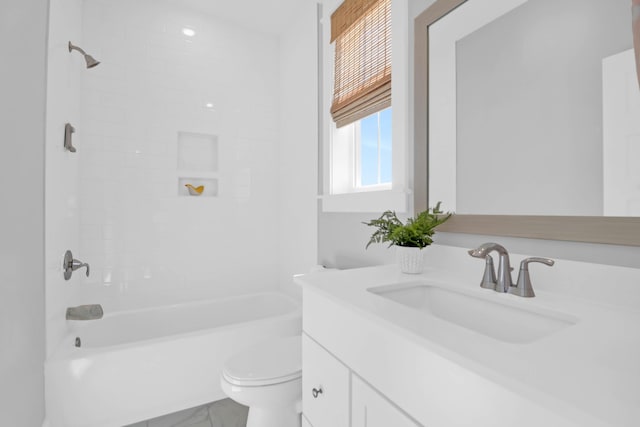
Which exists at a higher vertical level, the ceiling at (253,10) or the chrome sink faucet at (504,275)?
the ceiling at (253,10)

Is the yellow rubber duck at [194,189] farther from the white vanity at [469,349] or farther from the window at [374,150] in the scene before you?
the white vanity at [469,349]

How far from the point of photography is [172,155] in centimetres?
243

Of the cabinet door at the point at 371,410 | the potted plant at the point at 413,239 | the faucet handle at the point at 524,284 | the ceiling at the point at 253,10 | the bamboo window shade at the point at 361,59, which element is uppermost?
the ceiling at the point at 253,10

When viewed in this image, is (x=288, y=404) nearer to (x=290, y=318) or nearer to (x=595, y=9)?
(x=290, y=318)

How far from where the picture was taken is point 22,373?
3.60ft

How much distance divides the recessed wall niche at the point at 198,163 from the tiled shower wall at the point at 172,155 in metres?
0.02

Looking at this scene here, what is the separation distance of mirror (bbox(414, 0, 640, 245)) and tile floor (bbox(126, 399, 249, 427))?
1563mm

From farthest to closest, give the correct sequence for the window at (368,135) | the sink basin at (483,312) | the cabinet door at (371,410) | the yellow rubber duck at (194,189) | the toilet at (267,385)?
the yellow rubber duck at (194,189) < the window at (368,135) < the toilet at (267,385) < the sink basin at (483,312) < the cabinet door at (371,410)

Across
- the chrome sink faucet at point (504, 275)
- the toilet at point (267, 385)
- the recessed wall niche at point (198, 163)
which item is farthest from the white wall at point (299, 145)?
the chrome sink faucet at point (504, 275)

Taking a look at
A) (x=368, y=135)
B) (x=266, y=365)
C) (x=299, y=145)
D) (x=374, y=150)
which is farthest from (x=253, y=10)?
(x=266, y=365)

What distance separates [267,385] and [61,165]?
1.59m

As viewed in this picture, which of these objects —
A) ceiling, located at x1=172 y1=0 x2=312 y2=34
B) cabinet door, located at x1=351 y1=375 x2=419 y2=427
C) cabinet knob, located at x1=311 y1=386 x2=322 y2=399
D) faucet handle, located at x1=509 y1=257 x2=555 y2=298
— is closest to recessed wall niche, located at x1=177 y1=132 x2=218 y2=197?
ceiling, located at x1=172 y1=0 x2=312 y2=34

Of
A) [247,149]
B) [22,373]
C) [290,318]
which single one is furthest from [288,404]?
[247,149]

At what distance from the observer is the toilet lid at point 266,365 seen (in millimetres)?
1262
